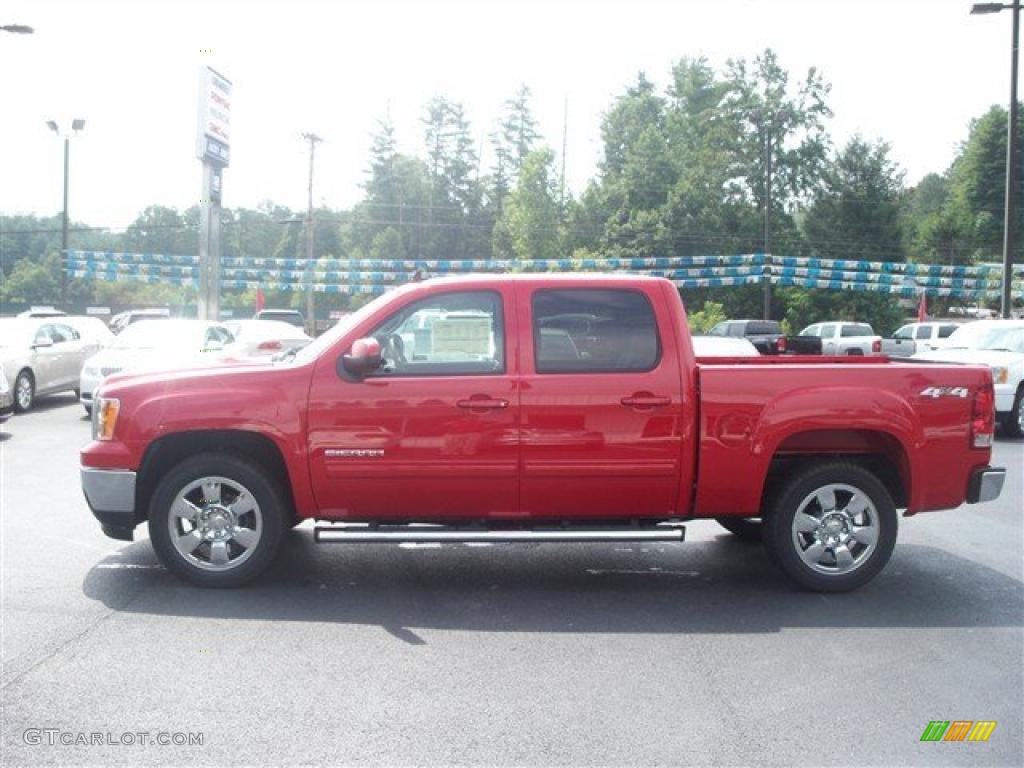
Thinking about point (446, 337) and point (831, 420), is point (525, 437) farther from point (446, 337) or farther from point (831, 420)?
point (831, 420)

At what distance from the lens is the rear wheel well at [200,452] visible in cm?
623

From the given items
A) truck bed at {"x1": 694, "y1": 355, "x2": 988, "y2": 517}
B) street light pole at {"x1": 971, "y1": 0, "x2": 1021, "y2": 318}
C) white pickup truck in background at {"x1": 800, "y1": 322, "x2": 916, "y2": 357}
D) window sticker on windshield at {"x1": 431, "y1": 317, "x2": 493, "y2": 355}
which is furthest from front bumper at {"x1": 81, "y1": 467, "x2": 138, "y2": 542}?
white pickup truck in background at {"x1": 800, "y1": 322, "x2": 916, "y2": 357}

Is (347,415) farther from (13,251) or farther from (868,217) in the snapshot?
(13,251)

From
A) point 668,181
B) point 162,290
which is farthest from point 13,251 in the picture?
point 668,181

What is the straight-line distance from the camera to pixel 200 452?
6332 mm

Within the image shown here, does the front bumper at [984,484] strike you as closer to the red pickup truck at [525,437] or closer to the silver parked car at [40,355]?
the red pickup truck at [525,437]

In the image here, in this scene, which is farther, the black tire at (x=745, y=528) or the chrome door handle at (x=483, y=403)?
the black tire at (x=745, y=528)

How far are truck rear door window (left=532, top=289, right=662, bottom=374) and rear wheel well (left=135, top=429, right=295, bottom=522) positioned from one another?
179 centimetres

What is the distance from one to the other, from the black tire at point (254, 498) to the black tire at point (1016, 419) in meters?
12.4

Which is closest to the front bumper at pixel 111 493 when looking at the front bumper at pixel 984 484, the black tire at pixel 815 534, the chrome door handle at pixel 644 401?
the chrome door handle at pixel 644 401

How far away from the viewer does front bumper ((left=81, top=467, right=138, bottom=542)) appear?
615 centimetres

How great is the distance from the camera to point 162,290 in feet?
293

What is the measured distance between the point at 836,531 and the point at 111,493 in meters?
4.49

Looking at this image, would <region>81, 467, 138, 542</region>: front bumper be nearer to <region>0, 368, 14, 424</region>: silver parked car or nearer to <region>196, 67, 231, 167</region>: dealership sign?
<region>0, 368, 14, 424</region>: silver parked car
